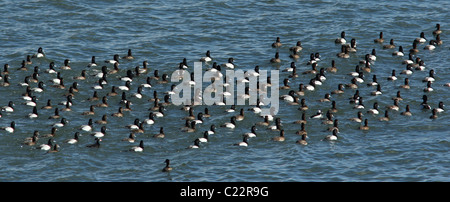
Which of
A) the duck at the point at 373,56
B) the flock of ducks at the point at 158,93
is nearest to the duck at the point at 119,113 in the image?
the flock of ducks at the point at 158,93

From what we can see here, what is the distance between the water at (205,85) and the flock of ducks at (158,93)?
0.35 metres

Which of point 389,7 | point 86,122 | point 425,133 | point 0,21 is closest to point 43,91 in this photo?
point 86,122

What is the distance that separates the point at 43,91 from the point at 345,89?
59.1 ft

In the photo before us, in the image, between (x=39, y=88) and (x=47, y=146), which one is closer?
(x=47, y=146)

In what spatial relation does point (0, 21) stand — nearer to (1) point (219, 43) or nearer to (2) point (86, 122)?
(1) point (219, 43)

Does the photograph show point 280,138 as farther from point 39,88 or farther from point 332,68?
point 39,88

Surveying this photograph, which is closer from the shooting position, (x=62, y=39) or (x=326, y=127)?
(x=326, y=127)

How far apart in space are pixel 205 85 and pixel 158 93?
11.0ft

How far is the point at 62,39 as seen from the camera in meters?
63.2

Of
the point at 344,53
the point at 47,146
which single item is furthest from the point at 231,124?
the point at 344,53

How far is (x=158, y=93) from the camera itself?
52531mm

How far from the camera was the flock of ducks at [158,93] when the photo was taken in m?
46.3

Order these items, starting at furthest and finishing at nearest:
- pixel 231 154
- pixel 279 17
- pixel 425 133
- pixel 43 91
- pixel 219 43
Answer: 1. pixel 279 17
2. pixel 219 43
3. pixel 43 91
4. pixel 425 133
5. pixel 231 154

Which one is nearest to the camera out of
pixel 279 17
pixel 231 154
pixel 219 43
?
pixel 231 154
